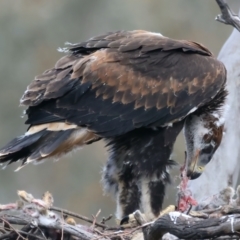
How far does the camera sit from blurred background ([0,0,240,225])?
1476 cm

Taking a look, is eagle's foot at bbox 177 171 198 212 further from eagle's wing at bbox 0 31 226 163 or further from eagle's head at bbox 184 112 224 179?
eagle's wing at bbox 0 31 226 163

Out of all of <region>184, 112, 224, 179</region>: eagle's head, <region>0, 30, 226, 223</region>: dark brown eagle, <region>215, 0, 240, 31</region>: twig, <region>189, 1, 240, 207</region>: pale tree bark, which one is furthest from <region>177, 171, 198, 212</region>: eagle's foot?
<region>215, 0, 240, 31</region>: twig

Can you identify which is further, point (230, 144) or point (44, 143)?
point (230, 144)

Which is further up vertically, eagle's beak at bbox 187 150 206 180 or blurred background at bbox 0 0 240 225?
blurred background at bbox 0 0 240 225

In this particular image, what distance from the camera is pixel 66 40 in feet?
53.3

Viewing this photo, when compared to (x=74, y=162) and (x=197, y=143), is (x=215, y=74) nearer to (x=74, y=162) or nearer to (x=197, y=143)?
(x=197, y=143)

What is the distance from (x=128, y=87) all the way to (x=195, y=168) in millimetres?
856

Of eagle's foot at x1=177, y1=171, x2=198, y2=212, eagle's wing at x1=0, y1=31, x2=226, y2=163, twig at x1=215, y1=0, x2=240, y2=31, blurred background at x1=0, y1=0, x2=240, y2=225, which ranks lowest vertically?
eagle's foot at x1=177, y1=171, x2=198, y2=212

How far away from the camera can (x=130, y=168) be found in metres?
6.17

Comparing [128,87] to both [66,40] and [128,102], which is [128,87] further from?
[66,40]

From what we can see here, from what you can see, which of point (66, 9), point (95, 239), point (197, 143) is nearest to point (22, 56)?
point (66, 9)

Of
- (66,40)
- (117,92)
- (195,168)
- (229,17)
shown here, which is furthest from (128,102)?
(66,40)

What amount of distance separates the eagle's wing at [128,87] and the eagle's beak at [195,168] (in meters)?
0.49

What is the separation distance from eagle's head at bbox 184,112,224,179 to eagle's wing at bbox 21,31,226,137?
13.0 inches
